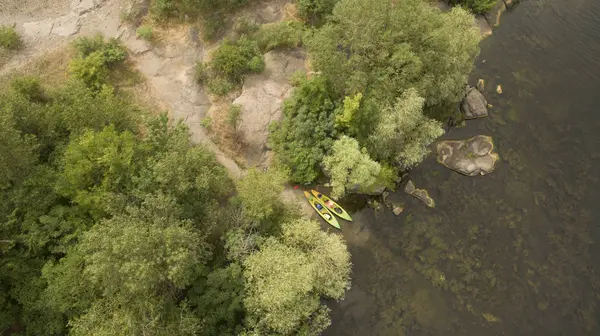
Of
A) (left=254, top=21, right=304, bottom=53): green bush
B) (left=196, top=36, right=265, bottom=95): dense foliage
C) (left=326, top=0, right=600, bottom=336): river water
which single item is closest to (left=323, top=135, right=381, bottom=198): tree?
(left=326, top=0, right=600, bottom=336): river water

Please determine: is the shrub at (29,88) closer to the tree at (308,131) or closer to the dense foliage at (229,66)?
the dense foliage at (229,66)

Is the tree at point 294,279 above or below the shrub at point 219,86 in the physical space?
below

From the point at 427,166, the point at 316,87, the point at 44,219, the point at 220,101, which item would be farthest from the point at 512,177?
the point at 44,219

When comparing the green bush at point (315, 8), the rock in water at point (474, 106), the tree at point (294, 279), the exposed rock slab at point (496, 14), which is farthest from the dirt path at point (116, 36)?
the exposed rock slab at point (496, 14)

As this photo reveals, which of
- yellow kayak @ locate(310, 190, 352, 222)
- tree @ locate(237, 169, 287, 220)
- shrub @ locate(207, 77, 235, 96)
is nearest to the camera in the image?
tree @ locate(237, 169, 287, 220)

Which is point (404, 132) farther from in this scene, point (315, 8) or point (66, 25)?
point (66, 25)

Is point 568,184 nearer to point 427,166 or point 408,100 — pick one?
point 427,166

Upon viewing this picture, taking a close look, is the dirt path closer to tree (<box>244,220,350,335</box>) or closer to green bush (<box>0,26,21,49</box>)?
green bush (<box>0,26,21,49</box>)
